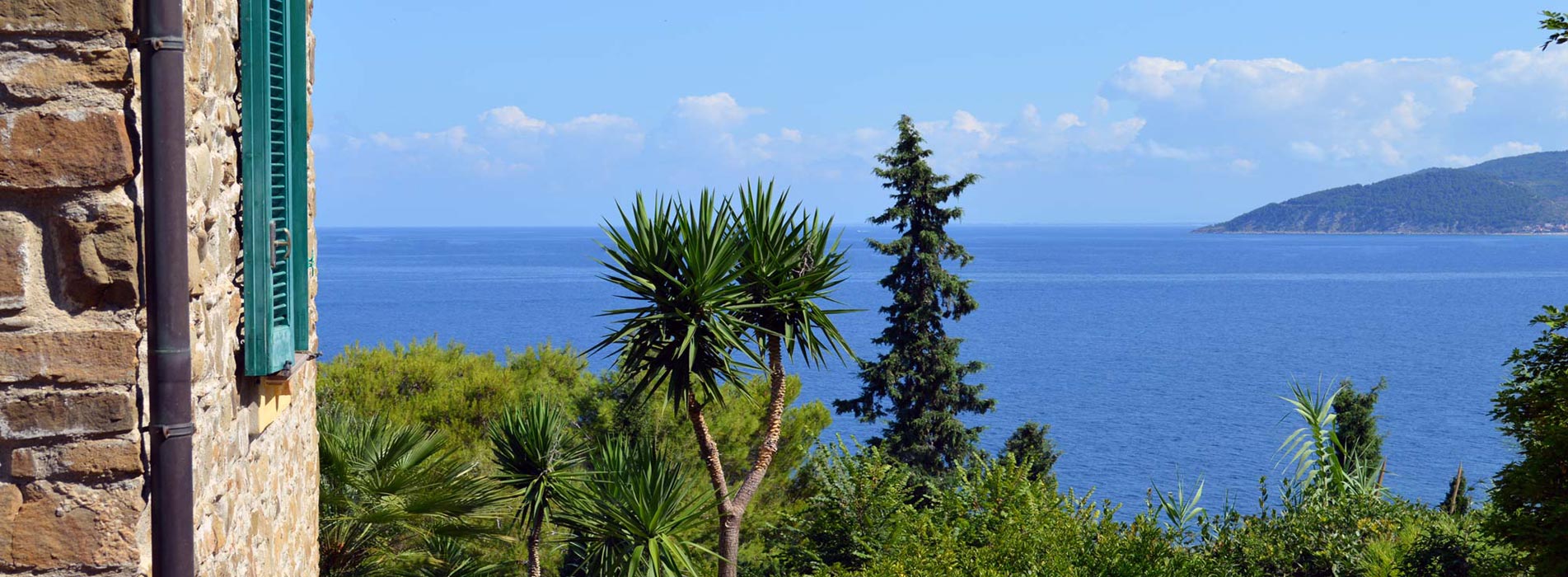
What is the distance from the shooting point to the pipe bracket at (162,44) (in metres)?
2.39

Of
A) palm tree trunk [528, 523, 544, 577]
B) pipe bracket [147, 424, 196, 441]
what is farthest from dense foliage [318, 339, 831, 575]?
pipe bracket [147, 424, 196, 441]

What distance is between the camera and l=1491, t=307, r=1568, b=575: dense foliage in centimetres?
645

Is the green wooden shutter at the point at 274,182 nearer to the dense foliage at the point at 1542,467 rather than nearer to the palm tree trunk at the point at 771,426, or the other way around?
the dense foliage at the point at 1542,467

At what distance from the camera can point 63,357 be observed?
237 centimetres

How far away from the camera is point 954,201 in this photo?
25.8m

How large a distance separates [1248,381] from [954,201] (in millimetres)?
44761

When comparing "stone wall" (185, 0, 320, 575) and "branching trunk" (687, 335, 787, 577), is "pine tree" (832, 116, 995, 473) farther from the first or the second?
"stone wall" (185, 0, 320, 575)

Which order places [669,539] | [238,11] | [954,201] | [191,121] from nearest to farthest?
1. [191,121]
2. [238,11]
3. [669,539]
4. [954,201]

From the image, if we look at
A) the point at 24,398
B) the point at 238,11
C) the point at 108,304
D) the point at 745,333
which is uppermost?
the point at 238,11

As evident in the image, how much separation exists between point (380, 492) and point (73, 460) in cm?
509

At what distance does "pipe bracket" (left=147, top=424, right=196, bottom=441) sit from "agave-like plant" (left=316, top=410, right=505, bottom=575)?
187 inches

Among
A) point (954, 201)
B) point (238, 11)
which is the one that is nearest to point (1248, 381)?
point (954, 201)

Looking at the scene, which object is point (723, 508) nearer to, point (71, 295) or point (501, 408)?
point (501, 408)

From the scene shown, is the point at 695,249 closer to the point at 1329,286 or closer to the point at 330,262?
the point at 1329,286
